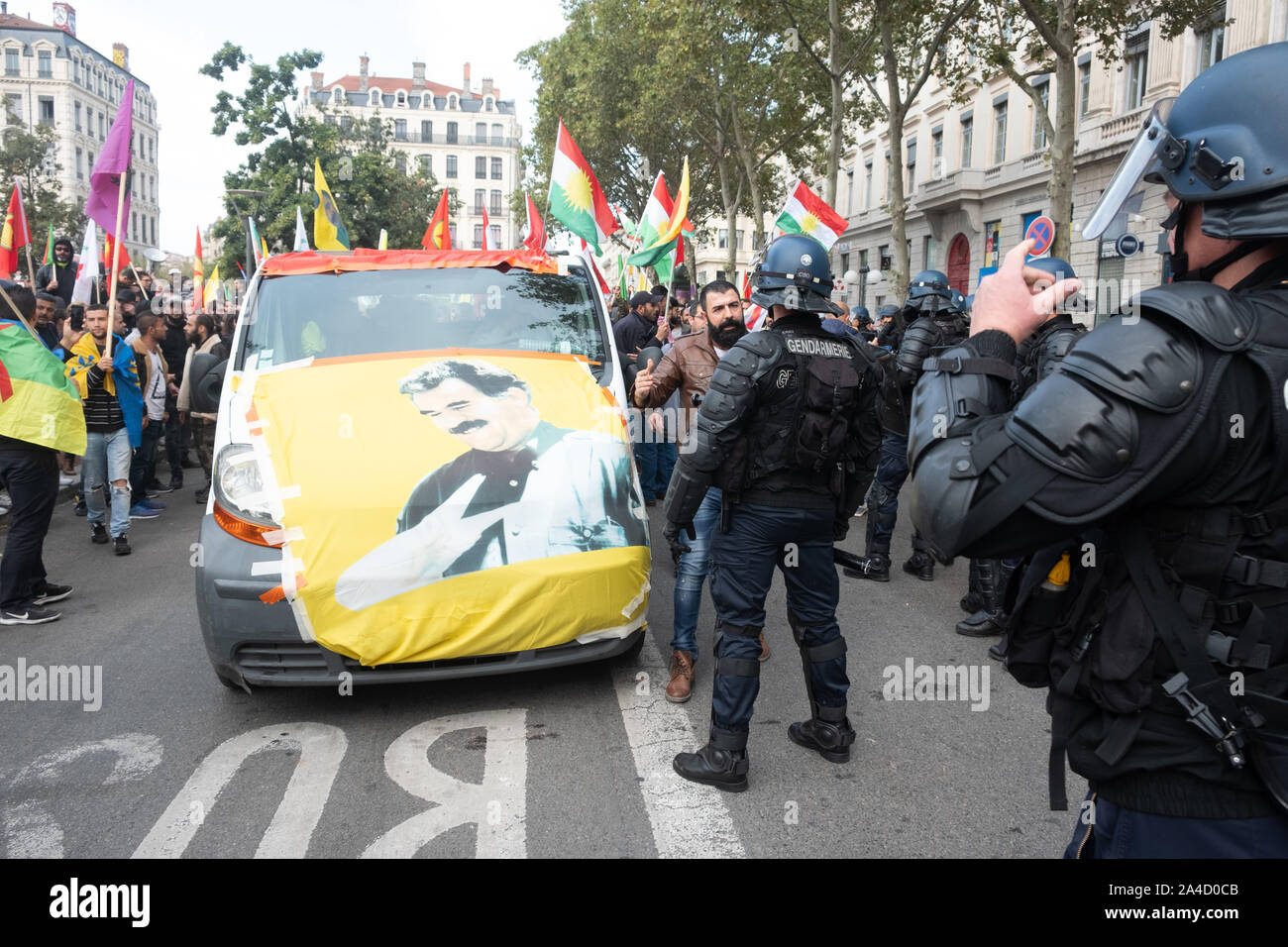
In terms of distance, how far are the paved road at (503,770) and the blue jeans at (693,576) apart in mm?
259

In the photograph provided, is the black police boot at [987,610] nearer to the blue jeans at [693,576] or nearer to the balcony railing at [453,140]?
the blue jeans at [693,576]

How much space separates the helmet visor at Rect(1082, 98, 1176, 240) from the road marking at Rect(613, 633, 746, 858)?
7.15ft

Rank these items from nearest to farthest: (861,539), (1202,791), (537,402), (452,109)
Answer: (1202,791) → (537,402) → (861,539) → (452,109)

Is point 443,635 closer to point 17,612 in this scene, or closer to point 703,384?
point 703,384

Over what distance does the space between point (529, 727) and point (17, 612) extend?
149 inches

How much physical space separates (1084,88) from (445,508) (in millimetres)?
26989

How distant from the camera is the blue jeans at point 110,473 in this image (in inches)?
307

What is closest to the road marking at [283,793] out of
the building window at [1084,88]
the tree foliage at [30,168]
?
the building window at [1084,88]

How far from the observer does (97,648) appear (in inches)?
211

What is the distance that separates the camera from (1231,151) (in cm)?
149

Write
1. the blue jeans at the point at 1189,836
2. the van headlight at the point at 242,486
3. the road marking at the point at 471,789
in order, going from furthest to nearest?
the van headlight at the point at 242,486, the road marking at the point at 471,789, the blue jeans at the point at 1189,836

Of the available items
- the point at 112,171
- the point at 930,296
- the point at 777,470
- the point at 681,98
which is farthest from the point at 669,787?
the point at 681,98

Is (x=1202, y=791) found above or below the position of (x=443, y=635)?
above
